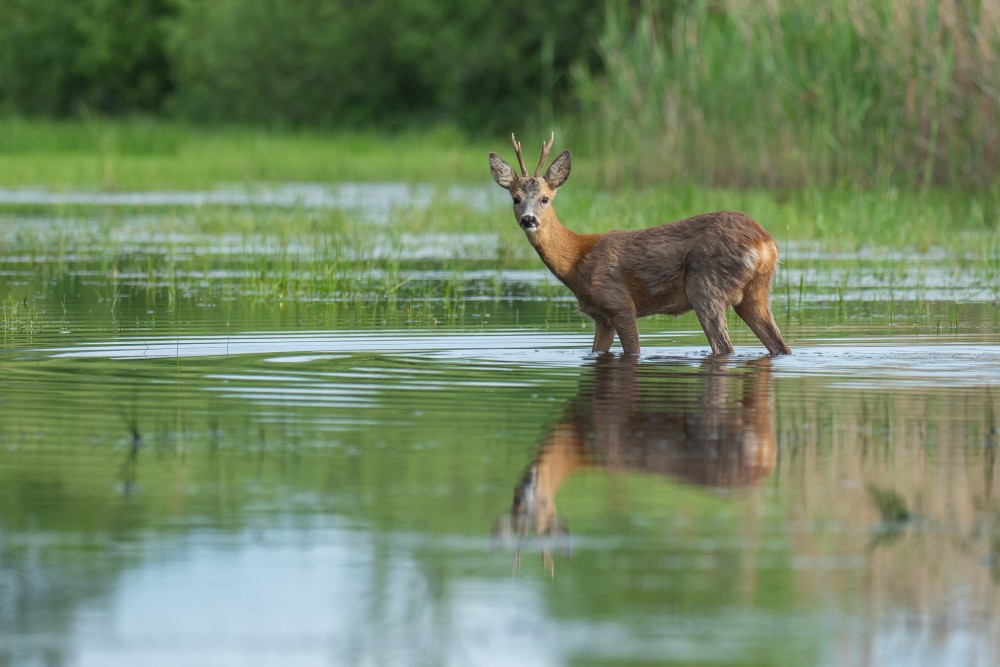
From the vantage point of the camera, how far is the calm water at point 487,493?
4.52 metres

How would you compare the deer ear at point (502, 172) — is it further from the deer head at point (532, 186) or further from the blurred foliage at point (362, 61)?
the blurred foliage at point (362, 61)

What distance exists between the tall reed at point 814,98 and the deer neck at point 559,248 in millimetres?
9837

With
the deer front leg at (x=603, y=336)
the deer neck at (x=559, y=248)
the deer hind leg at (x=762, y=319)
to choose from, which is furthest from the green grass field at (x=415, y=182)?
the deer front leg at (x=603, y=336)

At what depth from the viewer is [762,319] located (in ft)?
34.3

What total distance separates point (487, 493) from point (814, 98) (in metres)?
Answer: 16.3

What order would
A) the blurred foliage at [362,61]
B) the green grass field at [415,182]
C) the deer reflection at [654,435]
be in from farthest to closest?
1. the blurred foliage at [362,61]
2. the green grass field at [415,182]
3. the deer reflection at [654,435]

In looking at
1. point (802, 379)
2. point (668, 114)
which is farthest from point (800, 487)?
point (668, 114)

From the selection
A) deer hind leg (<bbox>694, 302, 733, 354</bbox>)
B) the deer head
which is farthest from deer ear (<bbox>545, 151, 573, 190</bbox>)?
deer hind leg (<bbox>694, 302, 733, 354</bbox>)

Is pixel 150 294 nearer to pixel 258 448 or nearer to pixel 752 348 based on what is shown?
pixel 752 348

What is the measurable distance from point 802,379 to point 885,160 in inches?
487

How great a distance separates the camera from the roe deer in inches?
408

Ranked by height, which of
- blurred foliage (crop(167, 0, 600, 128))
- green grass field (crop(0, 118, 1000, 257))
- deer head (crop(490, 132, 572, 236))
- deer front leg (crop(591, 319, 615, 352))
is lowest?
deer front leg (crop(591, 319, 615, 352))

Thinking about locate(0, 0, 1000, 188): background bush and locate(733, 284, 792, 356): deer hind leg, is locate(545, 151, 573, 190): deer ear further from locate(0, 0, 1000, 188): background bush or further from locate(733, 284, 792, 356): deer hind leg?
locate(0, 0, 1000, 188): background bush

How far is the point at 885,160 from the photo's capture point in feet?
69.1
